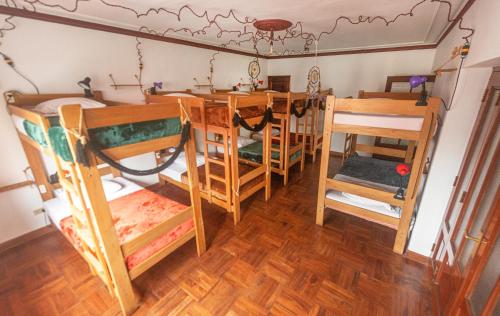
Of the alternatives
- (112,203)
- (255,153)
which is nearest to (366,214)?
(255,153)

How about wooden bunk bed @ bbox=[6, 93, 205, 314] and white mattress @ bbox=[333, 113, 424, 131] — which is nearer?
wooden bunk bed @ bbox=[6, 93, 205, 314]

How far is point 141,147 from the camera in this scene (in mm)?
1563

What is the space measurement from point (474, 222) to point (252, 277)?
1733 millimetres

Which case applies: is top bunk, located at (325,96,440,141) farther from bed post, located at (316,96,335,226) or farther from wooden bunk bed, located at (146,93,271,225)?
wooden bunk bed, located at (146,93,271,225)

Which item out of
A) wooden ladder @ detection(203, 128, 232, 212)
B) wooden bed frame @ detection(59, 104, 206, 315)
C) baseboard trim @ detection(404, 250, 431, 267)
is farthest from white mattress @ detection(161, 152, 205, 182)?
baseboard trim @ detection(404, 250, 431, 267)

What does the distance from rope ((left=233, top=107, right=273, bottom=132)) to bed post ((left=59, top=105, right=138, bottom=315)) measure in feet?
4.64

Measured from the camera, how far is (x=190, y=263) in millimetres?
2178

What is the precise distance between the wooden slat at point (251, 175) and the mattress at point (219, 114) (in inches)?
29.4

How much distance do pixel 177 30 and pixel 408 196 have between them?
11.9ft

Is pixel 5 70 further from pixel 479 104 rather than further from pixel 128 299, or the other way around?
pixel 479 104

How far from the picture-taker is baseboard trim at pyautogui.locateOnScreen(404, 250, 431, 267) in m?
2.11

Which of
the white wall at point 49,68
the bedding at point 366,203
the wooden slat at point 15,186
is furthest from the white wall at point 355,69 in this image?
the wooden slat at point 15,186

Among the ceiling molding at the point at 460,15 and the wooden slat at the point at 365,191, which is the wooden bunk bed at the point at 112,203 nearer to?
the wooden slat at the point at 365,191

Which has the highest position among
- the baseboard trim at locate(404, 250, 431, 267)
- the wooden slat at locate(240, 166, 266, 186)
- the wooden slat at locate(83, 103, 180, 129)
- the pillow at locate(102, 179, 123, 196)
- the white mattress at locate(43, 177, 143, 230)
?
the wooden slat at locate(83, 103, 180, 129)
